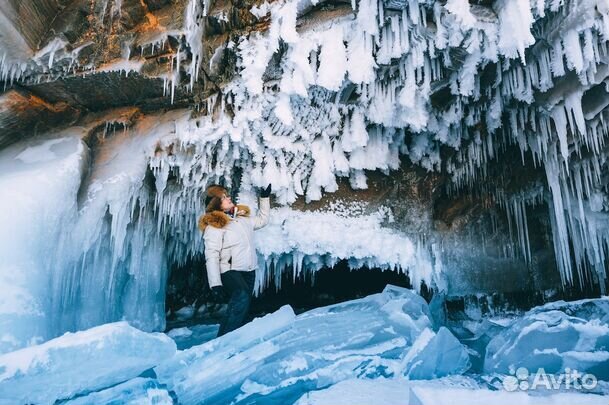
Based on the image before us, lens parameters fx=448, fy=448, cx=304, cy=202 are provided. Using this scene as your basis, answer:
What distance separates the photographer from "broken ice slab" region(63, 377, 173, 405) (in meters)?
2.58

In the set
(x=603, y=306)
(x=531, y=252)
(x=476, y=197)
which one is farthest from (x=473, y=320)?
(x=603, y=306)

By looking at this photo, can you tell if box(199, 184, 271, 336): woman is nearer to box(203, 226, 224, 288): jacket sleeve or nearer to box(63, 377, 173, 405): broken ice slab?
box(203, 226, 224, 288): jacket sleeve

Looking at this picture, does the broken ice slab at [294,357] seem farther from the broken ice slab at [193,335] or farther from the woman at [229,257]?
the broken ice slab at [193,335]

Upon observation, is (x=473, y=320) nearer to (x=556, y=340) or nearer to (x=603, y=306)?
(x=603, y=306)

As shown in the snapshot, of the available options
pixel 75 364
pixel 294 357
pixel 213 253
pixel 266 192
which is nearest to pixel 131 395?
pixel 75 364

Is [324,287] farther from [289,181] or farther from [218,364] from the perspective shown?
[218,364]

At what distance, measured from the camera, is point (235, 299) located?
3.91 m

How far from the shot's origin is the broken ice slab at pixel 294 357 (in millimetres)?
2873

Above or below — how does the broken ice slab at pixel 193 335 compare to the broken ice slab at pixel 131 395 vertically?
below

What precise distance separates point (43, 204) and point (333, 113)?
2.97 m

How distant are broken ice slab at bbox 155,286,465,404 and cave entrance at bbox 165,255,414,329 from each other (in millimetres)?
2947

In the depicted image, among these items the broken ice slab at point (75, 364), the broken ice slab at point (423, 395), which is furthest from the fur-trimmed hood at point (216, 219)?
the broken ice slab at point (423, 395)

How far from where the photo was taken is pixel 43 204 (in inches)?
150

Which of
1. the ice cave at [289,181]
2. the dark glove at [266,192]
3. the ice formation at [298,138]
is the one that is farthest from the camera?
the dark glove at [266,192]
